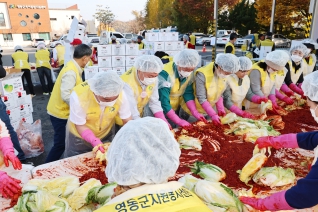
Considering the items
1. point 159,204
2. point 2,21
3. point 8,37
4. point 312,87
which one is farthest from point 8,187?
point 2,21

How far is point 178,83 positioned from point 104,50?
3.76m

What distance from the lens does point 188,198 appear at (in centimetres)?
93

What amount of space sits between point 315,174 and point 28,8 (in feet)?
130

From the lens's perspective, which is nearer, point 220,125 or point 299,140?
point 299,140

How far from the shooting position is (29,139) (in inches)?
148

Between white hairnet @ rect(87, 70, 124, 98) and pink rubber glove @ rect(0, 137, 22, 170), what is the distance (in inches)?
32.5

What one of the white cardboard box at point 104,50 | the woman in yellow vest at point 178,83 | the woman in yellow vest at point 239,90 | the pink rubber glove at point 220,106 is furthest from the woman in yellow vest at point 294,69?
the white cardboard box at point 104,50

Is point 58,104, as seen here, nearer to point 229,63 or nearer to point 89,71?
point 229,63

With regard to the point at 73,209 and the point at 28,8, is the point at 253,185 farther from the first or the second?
the point at 28,8

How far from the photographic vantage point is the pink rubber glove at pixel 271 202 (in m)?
1.42

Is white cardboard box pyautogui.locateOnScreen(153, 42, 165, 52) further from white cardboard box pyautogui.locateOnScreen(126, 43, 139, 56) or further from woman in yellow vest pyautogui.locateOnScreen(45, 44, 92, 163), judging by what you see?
woman in yellow vest pyautogui.locateOnScreen(45, 44, 92, 163)

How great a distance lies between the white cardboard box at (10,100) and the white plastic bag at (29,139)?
59 centimetres

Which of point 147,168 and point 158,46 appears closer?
point 147,168

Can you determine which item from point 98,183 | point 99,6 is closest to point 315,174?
point 98,183
